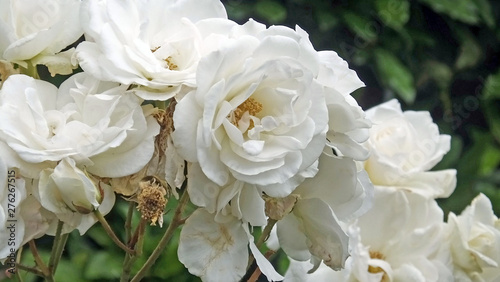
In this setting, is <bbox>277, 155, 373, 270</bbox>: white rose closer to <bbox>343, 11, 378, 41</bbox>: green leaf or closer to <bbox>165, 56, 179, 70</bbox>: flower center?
<bbox>165, 56, 179, 70</bbox>: flower center

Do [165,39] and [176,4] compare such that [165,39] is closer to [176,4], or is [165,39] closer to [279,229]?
[176,4]

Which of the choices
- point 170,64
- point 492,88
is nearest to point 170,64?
point 170,64

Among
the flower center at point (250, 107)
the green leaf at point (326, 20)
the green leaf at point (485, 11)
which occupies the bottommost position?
the green leaf at point (485, 11)

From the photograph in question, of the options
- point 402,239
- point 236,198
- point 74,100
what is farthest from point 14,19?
point 402,239

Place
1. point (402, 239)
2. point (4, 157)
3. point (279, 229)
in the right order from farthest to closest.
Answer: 1. point (402, 239)
2. point (279, 229)
3. point (4, 157)

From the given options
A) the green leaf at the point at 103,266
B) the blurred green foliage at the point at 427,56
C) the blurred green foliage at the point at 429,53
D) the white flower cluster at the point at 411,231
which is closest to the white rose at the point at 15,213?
the white flower cluster at the point at 411,231

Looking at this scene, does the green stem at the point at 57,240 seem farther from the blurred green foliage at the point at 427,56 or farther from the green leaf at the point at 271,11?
the green leaf at the point at 271,11
